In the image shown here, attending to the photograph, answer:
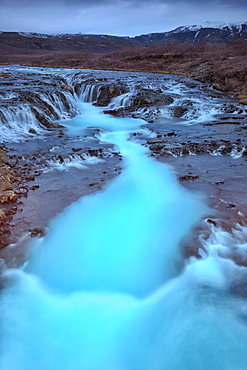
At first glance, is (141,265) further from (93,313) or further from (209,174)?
(209,174)

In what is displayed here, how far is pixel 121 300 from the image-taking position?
12.7 ft

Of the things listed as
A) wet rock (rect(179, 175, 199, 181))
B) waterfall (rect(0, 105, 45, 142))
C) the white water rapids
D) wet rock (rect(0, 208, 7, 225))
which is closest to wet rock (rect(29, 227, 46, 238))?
the white water rapids

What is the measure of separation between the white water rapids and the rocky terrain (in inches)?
14.5

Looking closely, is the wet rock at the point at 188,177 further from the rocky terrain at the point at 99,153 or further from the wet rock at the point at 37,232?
the wet rock at the point at 37,232

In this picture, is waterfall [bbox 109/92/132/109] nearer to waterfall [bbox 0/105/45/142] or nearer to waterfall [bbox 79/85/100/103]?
waterfall [bbox 79/85/100/103]

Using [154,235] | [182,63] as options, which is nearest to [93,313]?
[154,235]

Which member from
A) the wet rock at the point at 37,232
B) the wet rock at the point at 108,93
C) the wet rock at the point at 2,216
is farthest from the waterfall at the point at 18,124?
the wet rock at the point at 108,93

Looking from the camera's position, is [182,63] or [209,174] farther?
[182,63]

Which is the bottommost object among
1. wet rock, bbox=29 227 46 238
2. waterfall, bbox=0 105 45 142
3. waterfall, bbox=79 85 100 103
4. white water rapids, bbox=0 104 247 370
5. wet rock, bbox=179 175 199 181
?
white water rapids, bbox=0 104 247 370

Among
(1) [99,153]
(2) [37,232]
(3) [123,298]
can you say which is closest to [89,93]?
(1) [99,153]

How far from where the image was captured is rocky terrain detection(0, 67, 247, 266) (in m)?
5.14

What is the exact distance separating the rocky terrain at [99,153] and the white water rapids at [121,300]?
369 mm

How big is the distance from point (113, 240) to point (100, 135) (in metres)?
6.61

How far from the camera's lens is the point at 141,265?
4395mm
